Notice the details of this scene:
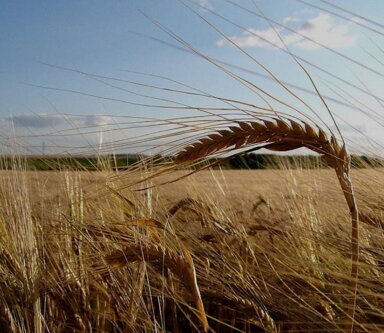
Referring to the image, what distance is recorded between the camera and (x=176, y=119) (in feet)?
3.17

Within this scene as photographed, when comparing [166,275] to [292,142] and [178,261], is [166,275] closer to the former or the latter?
[178,261]

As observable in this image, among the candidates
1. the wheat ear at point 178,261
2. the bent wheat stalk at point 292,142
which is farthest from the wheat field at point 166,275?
the bent wheat stalk at point 292,142

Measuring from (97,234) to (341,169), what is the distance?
641 millimetres

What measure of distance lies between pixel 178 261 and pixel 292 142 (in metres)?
0.29

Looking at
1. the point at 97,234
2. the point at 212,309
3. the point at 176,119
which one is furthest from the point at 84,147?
the point at 212,309

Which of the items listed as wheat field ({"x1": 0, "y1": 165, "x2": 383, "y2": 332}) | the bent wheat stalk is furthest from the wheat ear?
the bent wheat stalk

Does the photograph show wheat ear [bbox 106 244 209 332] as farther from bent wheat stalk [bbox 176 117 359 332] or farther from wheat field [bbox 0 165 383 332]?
bent wheat stalk [bbox 176 117 359 332]

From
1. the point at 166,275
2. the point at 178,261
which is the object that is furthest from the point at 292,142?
the point at 166,275

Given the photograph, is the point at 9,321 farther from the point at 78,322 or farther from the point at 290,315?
the point at 290,315

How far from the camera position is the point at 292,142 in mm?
876

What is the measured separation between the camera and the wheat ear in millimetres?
935

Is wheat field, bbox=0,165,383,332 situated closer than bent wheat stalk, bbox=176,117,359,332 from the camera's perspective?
No

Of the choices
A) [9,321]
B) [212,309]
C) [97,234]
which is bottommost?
[212,309]

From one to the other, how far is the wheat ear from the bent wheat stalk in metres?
0.19
